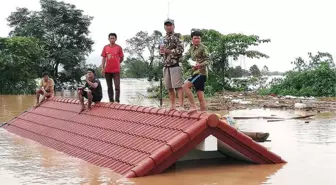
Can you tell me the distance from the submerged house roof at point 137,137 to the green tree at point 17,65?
25.7 m

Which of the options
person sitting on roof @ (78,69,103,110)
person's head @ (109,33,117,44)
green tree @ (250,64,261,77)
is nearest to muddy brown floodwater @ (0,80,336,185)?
person sitting on roof @ (78,69,103,110)

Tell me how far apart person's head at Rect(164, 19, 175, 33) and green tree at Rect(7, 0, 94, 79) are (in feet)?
116

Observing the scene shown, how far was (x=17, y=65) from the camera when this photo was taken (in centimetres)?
3641

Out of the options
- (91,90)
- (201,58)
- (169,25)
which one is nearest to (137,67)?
(91,90)

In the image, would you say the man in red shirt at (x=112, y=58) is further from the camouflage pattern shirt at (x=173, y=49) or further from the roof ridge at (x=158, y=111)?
the camouflage pattern shirt at (x=173, y=49)

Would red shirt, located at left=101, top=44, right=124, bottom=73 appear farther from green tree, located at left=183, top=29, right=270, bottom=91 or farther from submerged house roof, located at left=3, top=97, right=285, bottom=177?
green tree, located at left=183, top=29, right=270, bottom=91

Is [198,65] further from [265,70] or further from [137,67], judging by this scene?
[137,67]

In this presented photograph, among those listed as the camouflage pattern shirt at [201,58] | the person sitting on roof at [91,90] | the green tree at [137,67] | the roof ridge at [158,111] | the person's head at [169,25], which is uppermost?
the green tree at [137,67]

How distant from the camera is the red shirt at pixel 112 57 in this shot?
11.8 metres

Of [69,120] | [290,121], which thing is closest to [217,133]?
[69,120]

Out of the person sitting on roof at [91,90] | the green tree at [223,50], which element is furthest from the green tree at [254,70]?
the person sitting on roof at [91,90]

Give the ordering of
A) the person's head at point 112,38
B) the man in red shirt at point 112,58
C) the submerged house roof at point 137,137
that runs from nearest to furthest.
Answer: the submerged house roof at point 137,137 < the person's head at point 112,38 < the man in red shirt at point 112,58

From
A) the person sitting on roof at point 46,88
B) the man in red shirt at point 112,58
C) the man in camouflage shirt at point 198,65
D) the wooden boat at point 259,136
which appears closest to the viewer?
the man in camouflage shirt at point 198,65

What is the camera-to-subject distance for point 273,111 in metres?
19.2
